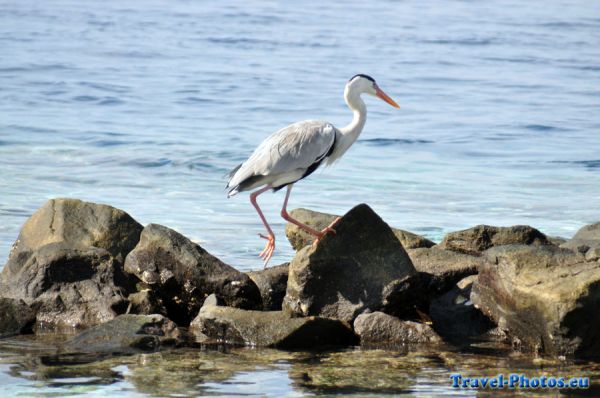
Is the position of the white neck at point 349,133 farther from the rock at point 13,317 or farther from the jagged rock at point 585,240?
the rock at point 13,317

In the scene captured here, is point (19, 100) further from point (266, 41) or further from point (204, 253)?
point (204, 253)

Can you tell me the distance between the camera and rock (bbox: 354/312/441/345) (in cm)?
761

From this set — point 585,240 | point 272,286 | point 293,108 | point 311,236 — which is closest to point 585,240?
point 585,240

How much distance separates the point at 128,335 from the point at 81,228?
1.91m

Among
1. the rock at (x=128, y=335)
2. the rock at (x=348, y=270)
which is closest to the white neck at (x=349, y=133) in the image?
the rock at (x=348, y=270)

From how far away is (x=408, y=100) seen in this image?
25.0m

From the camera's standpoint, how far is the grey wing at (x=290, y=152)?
8.77 meters

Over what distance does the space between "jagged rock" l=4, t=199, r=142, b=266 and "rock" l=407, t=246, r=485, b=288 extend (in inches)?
92.9

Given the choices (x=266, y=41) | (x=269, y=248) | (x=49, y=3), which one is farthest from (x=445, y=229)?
(x=49, y=3)

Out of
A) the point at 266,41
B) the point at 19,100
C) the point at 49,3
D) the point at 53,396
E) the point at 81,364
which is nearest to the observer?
the point at 53,396

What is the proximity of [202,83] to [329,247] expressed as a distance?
19.5m

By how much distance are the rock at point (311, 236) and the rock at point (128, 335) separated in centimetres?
200

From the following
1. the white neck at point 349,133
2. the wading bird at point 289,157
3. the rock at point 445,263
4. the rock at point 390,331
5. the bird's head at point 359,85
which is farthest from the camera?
the bird's head at point 359,85

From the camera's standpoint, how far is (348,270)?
793cm
